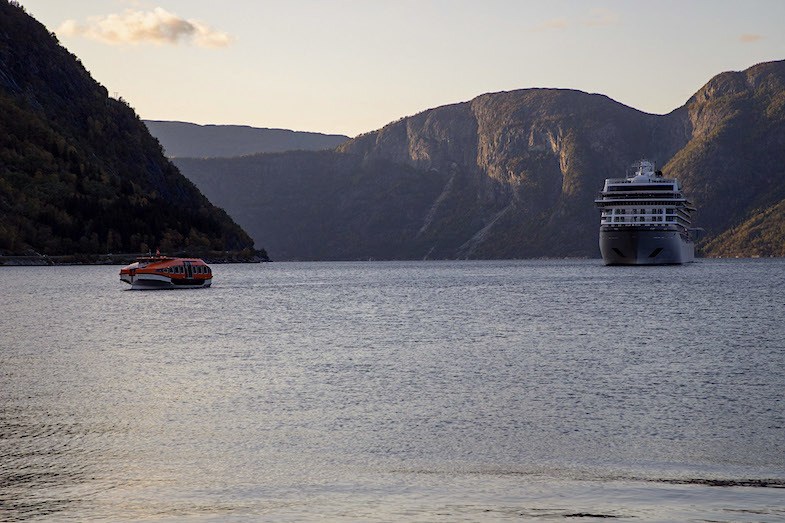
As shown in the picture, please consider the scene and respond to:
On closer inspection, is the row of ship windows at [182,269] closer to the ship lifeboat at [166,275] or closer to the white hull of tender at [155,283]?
the ship lifeboat at [166,275]

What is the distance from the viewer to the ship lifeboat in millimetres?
148875

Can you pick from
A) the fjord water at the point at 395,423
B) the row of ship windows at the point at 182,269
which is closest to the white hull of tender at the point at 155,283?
the row of ship windows at the point at 182,269

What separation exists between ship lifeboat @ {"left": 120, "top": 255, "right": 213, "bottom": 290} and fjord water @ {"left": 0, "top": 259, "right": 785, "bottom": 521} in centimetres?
7724

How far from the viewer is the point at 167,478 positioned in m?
24.5

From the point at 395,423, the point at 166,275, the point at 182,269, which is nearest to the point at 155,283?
the point at 166,275

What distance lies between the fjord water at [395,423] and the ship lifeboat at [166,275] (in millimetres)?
77235

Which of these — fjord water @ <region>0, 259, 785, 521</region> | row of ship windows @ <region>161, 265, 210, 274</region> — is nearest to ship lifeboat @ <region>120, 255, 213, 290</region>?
row of ship windows @ <region>161, 265, 210, 274</region>

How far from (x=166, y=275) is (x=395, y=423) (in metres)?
124

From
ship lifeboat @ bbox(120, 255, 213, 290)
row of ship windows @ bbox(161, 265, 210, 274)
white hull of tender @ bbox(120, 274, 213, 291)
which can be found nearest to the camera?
white hull of tender @ bbox(120, 274, 213, 291)

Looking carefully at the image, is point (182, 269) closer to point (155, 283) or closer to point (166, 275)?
point (166, 275)

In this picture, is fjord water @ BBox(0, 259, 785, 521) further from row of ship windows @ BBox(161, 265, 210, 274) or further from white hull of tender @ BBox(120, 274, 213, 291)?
row of ship windows @ BBox(161, 265, 210, 274)

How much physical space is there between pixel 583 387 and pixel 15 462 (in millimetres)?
22472

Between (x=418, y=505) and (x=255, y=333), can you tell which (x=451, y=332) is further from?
(x=418, y=505)

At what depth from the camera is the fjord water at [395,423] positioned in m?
21.8
